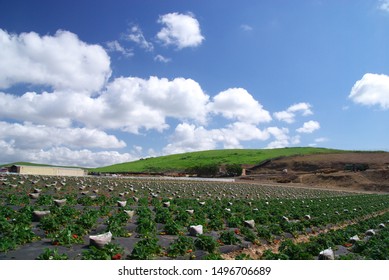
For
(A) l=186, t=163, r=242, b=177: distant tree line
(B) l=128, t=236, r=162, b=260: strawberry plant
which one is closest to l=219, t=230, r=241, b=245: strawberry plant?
(B) l=128, t=236, r=162, b=260: strawberry plant

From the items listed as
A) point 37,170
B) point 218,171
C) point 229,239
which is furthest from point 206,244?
point 218,171

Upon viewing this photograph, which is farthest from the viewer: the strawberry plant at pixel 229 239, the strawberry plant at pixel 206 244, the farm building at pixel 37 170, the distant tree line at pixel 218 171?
the distant tree line at pixel 218 171

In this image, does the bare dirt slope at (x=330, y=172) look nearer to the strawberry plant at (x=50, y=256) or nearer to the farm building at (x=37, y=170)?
the farm building at (x=37, y=170)

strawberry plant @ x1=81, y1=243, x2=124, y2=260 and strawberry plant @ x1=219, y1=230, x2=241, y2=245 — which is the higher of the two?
strawberry plant @ x1=81, y1=243, x2=124, y2=260

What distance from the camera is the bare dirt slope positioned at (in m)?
78.6

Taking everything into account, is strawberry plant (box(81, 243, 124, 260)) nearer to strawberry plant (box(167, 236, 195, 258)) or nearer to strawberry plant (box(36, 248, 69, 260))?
strawberry plant (box(36, 248, 69, 260))

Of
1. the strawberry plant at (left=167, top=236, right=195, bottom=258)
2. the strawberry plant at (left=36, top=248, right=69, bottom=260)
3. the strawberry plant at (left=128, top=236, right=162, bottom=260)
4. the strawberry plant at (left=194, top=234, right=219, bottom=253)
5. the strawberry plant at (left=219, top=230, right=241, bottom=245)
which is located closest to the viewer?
the strawberry plant at (left=36, top=248, right=69, bottom=260)

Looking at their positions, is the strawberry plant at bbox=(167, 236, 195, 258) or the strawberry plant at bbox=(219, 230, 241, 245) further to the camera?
the strawberry plant at bbox=(219, 230, 241, 245)

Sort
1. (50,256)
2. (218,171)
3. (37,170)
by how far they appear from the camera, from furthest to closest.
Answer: (218,171) < (37,170) < (50,256)

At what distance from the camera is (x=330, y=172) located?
96750mm

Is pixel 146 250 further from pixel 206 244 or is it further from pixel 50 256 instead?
pixel 50 256

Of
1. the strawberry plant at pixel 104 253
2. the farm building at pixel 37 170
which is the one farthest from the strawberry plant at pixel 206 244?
the farm building at pixel 37 170

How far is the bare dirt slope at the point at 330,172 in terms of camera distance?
3093 inches

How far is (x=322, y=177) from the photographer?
8562 cm
